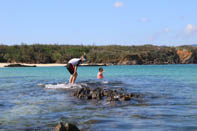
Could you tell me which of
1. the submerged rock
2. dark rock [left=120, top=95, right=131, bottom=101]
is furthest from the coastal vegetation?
dark rock [left=120, top=95, right=131, bottom=101]

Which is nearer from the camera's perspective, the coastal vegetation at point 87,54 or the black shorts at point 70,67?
the black shorts at point 70,67

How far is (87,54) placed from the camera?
113 metres

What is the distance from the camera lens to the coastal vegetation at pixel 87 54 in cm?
10350

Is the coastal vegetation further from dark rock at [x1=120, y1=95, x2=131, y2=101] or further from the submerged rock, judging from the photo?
dark rock at [x1=120, y1=95, x2=131, y2=101]

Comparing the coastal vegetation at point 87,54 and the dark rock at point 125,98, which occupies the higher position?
the coastal vegetation at point 87,54

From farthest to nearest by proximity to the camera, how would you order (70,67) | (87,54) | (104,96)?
(87,54), (70,67), (104,96)

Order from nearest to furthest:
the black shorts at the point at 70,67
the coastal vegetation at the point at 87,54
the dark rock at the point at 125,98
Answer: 1. the dark rock at the point at 125,98
2. the black shorts at the point at 70,67
3. the coastal vegetation at the point at 87,54

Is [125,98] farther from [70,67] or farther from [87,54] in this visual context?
[87,54]

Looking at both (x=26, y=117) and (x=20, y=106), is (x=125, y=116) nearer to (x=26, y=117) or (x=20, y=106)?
(x=26, y=117)

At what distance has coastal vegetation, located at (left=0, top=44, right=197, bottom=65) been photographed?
104m

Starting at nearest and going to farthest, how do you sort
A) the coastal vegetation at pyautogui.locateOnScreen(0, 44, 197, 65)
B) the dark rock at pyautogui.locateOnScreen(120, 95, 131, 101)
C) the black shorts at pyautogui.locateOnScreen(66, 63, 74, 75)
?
the dark rock at pyautogui.locateOnScreen(120, 95, 131, 101) < the black shorts at pyautogui.locateOnScreen(66, 63, 74, 75) < the coastal vegetation at pyautogui.locateOnScreen(0, 44, 197, 65)

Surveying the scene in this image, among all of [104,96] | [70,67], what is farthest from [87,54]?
[104,96]

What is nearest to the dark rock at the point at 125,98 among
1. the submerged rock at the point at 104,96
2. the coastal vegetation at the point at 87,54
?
the submerged rock at the point at 104,96

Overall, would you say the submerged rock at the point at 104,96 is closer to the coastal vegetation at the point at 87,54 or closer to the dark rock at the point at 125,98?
the dark rock at the point at 125,98
